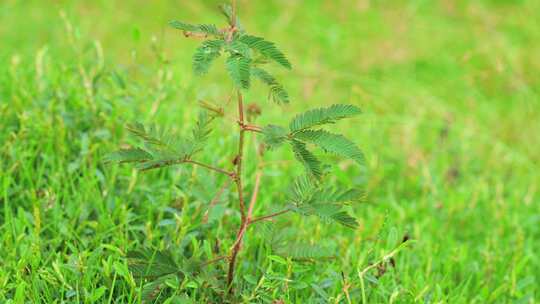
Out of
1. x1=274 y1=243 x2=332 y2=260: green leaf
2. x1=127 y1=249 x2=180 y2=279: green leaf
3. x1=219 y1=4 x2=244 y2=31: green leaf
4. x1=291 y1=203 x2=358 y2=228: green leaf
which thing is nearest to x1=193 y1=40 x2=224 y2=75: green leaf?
x1=219 y1=4 x2=244 y2=31: green leaf

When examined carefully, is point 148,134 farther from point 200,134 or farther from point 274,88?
point 274,88

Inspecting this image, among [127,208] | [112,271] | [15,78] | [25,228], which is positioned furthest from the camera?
[15,78]

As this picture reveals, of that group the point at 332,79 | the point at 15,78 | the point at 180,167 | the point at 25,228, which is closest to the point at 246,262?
the point at 180,167

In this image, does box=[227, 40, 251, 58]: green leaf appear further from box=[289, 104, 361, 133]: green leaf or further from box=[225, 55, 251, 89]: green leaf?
box=[289, 104, 361, 133]: green leaf

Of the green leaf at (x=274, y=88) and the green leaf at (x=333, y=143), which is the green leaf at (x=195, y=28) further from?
the green leaf at (x=333, y=143)

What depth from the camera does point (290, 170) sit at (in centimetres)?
336

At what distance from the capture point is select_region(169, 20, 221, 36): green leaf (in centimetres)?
172

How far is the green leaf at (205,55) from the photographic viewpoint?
1662mm

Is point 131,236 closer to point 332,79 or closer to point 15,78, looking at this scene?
point 15,78

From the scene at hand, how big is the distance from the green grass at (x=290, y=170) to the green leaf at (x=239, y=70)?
576mm

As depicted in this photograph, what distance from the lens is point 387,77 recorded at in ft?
17.2

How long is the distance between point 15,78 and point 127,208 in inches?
34.3

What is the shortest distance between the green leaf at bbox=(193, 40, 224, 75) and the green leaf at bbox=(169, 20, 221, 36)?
57 millimetres

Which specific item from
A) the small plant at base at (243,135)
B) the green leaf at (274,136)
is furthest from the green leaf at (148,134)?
the green leaf at (274,136)
